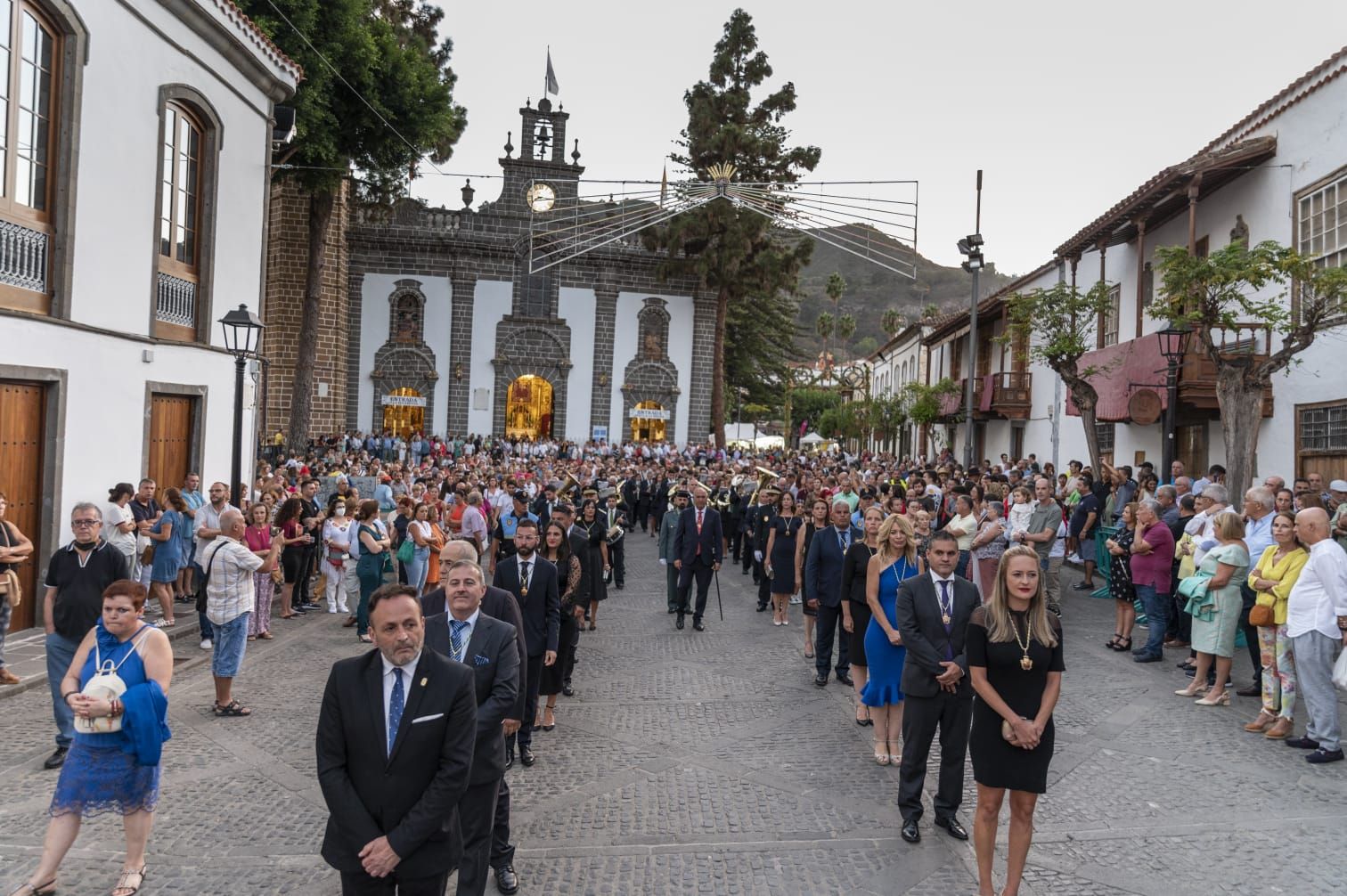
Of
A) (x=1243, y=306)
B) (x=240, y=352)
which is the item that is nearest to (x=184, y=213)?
(x=240, y=352)

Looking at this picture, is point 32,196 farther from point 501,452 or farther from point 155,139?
point 501,452

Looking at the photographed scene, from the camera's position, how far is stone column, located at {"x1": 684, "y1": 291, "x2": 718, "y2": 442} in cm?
4497

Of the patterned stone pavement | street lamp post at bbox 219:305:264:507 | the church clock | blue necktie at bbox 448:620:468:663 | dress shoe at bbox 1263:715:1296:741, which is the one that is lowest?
the patterned stone pavement

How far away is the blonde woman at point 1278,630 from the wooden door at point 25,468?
12126 millimetres

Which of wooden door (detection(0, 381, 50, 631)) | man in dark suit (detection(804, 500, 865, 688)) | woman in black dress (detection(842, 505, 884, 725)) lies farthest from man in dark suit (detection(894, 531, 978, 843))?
wooden door (detection(0, 381, 50, 631))

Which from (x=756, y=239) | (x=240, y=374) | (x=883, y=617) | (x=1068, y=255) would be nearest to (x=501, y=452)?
(x=756, y=239)

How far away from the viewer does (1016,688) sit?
15.3 feet

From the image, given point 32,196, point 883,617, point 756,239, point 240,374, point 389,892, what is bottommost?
point 389,892

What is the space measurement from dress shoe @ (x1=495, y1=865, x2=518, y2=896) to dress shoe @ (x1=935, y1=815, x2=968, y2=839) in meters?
2.52

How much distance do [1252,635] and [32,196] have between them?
44.8 feet

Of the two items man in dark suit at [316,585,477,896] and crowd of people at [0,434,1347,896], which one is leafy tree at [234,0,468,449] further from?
man in dark suit at [316,585,477,896]

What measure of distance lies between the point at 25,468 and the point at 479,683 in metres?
8.74

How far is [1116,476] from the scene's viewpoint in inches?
603

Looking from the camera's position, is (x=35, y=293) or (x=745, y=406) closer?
(x=35, y=293)
